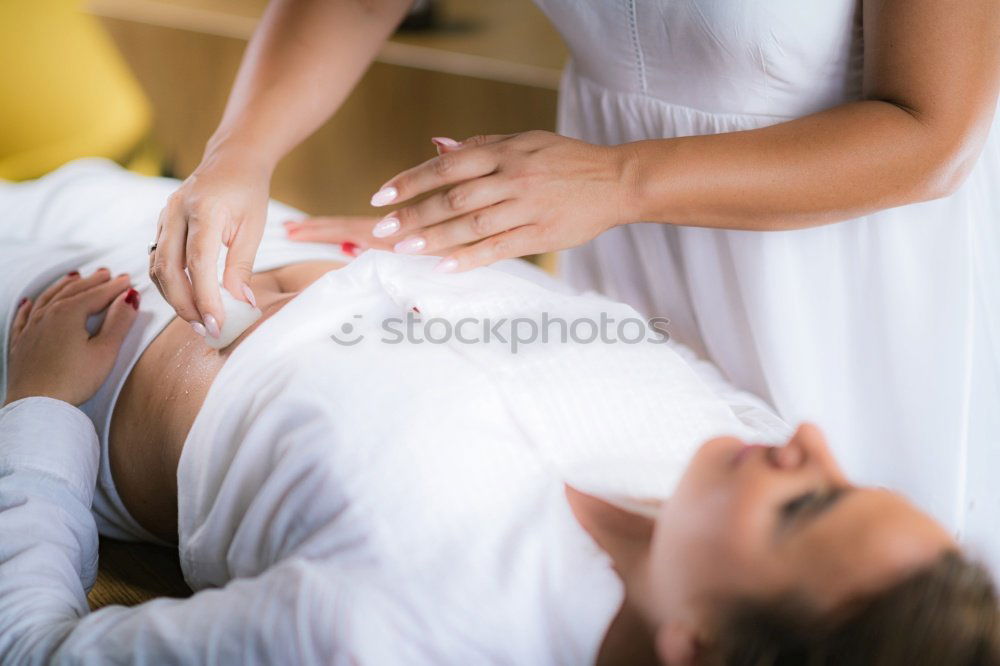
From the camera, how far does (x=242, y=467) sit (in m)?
0.54

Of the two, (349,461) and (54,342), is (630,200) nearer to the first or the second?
(349,461)

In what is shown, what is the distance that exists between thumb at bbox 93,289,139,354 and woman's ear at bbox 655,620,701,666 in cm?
49

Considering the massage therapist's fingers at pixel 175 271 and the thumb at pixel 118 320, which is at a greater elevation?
the massage therapist's fingers at pixel 175 271

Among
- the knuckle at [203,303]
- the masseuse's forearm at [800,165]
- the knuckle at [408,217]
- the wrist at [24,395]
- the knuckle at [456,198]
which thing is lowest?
the wrist at [24,395]

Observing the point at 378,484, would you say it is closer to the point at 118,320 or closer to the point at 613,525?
the point at 613,525

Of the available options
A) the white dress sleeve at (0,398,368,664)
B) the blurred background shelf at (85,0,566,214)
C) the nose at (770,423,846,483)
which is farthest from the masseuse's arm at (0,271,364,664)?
the blurred background shelf at (85,0,566,214)

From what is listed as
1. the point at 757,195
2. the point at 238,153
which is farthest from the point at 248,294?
the point at 757,195

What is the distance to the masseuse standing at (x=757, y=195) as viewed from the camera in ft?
1.89

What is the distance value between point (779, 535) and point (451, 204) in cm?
28

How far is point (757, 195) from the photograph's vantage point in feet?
2.00

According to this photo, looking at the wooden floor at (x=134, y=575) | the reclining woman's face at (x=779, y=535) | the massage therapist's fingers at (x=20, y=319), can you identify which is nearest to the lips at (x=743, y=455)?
the reclining woman's face at (x=779, y=535)

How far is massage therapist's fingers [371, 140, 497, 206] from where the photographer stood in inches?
22.2
